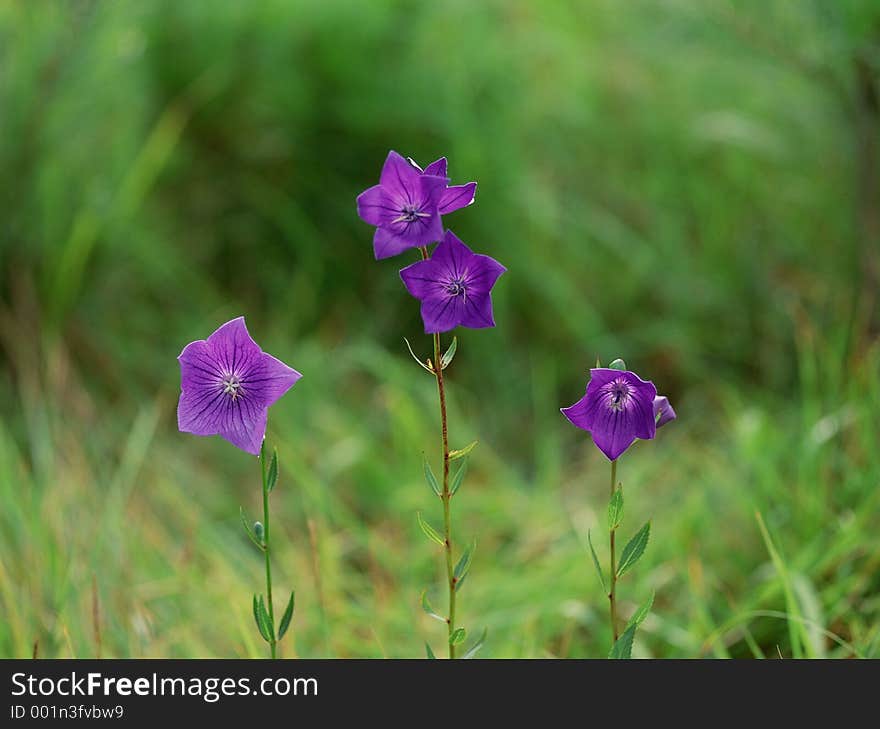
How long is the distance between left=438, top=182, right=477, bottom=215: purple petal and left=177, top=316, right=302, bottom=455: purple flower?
0.69ft

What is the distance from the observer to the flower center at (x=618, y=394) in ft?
3.12

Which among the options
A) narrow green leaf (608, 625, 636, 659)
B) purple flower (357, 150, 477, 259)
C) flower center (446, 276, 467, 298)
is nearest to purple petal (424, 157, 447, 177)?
purple flower (357, 150, 477, 259)

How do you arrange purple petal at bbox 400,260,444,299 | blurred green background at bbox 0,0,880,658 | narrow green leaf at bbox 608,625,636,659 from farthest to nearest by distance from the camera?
blurred green background at bbox 0,0,880,658 < narrow green leaf at bbox 608,625,636,659 < purple petal at bbox 400,260,444,299

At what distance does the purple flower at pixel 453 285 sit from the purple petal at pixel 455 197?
31 millimetres

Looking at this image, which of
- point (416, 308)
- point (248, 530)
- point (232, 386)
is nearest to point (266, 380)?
point (232, 386)

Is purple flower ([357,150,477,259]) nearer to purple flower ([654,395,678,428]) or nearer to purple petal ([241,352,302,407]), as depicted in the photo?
purple petal ([241,352,302,407])

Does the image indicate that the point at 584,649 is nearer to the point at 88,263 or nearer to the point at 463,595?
the point at 463,595

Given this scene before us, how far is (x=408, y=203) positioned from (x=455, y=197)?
5cm

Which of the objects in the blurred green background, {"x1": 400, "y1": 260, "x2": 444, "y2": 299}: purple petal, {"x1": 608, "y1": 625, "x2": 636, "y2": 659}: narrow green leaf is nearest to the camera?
{"x1": 400, "y1": 260, "x2": 444, "y2": 299}: purple petal

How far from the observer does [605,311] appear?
2.82 metres

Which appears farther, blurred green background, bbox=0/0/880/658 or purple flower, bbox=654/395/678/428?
blurred green background, bbox=0/0/880/658

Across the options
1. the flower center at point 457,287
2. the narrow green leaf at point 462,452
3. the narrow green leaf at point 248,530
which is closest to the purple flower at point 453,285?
the flower center at point 457,287

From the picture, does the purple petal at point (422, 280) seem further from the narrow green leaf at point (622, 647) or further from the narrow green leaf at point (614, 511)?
the narrow green leaf at point (622, 647)

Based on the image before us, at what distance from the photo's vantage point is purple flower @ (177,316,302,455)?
938 mm
